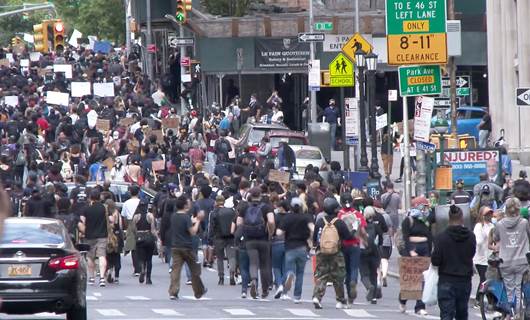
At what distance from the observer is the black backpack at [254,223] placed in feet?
73.2

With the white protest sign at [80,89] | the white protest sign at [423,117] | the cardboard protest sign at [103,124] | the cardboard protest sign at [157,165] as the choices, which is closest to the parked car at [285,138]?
the cardboard protest sign at [103,124]

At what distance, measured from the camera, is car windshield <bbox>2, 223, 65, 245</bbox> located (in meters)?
17.5

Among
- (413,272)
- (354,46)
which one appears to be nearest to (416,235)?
(413,272)

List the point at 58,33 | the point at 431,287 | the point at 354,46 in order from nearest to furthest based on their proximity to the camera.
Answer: the point at 431,287 < the point at 354,46 < the point at 58,33

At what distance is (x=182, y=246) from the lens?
72.6 feet

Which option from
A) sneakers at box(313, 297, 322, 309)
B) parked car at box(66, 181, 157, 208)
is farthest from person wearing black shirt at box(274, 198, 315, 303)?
parked car at box(66, 181, 157, 208)

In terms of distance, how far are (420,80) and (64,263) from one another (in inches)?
378

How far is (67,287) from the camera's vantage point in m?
17.6

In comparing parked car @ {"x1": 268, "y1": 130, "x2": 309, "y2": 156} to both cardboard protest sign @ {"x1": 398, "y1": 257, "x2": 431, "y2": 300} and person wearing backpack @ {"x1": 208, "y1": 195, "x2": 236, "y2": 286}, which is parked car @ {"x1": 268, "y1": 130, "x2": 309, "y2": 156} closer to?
person wearing backpack @ {"x1": 208, "y1": 195, "x2": 236, "y2": 286}

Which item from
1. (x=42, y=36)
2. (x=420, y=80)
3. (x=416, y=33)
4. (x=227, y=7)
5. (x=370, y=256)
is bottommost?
(x=370, y=256)

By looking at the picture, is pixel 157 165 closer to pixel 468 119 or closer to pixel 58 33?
pixel 468 119

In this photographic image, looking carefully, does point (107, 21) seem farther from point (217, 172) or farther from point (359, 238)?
point (359, 238)

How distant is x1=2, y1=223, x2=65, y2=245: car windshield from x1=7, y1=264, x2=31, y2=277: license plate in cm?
28

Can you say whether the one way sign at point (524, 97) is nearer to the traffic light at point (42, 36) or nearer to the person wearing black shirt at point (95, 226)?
the person wearing black shirt at point (95, 226)
